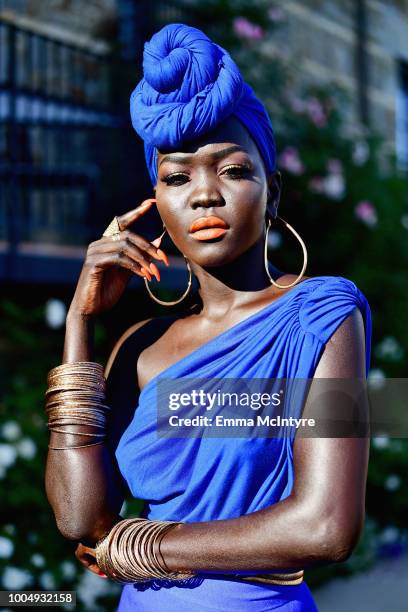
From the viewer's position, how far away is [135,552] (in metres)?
1.71

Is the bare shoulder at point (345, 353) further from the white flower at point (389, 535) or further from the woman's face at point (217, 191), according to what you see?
the white flower at point (389, 535)

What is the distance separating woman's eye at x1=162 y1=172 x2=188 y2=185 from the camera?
182cm

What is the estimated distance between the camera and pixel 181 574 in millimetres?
1706

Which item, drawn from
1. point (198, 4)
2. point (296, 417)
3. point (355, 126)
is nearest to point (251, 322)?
point (296, 417)

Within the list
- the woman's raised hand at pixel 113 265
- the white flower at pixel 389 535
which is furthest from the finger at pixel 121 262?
the white flower at pixel 389 535

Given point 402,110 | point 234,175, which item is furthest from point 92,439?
point 402,110

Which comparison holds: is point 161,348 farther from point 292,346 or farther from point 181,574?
point 181,574

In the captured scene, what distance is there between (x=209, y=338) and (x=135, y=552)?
0.48 meters

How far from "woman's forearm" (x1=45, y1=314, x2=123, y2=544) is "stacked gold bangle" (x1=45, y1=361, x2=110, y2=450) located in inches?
0.5

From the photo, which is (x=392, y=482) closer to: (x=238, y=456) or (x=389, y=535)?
(x=389, y=535)

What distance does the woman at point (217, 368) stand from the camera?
63.8 inches

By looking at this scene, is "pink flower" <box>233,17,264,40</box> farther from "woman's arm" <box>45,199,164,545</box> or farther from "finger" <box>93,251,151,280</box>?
"finger" <box>93,251,151,280</box>

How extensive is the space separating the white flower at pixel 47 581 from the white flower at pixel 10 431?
661 mm

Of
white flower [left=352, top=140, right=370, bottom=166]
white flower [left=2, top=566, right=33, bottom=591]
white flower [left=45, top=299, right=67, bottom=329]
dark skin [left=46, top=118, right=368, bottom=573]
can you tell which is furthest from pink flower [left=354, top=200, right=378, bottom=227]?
dark skin [left=46, top=118, right=368, bottom=573]
